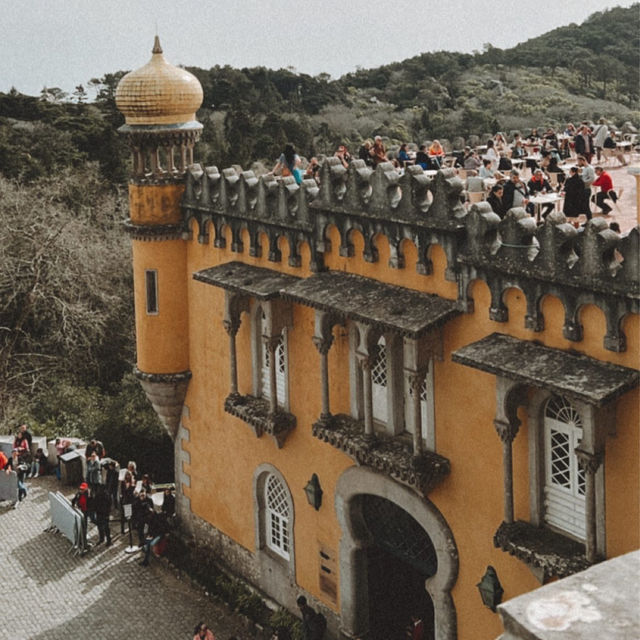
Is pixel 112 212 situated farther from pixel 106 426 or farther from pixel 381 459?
pixel 381 459

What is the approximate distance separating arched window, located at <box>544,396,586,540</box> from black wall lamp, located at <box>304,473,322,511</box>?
573 cm

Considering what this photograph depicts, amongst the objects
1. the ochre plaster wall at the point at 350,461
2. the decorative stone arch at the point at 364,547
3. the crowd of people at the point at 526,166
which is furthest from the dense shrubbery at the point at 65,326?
the decorative stone arch at the point at 364,547

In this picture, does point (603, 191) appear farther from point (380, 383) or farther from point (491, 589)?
point (491, 589)

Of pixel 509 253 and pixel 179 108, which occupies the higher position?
pixel 179 108

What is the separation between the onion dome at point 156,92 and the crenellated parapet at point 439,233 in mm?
1526

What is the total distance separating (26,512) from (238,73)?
45593 mm

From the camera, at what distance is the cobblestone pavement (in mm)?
21609

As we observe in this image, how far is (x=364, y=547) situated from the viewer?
19.4m

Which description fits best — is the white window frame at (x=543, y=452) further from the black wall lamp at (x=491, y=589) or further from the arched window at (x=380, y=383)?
the arched window at (x=380, y=383)

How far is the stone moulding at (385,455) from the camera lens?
55.3 ft

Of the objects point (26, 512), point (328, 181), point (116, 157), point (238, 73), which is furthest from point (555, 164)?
point (238, 73)

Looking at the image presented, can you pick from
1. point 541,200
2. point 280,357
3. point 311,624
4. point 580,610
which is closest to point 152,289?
point 280,357

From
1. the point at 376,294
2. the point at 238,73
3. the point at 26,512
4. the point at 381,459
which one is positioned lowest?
the point at 26,512

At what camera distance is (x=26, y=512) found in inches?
1070
